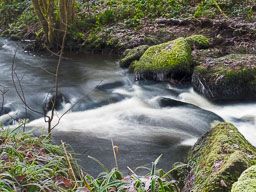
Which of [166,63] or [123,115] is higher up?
[166,63]

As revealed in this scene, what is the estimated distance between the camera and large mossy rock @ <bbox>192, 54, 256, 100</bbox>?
21.9 ft

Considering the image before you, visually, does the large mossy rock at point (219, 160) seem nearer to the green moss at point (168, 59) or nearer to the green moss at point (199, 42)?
the green moss at point (168, 59)

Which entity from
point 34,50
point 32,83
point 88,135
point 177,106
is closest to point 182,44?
point 177,106

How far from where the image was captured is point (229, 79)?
6688 millimetres

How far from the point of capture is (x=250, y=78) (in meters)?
6.62

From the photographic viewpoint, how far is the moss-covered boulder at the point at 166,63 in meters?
7.71

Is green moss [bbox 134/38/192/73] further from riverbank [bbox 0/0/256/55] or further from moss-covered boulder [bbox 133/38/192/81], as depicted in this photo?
riverbank [bbox 0/0/256/55]

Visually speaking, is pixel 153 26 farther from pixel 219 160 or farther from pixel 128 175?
pixel 128 175

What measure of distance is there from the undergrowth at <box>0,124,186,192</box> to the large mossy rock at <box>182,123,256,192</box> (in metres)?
0.36

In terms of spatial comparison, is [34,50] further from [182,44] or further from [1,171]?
[1,171]

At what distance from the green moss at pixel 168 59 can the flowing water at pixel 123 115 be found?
19.1 inches

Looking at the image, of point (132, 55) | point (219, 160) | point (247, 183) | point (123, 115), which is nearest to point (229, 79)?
point (123, 115)

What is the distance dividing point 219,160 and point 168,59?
5054 millimetres

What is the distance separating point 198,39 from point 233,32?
4.23 ft
